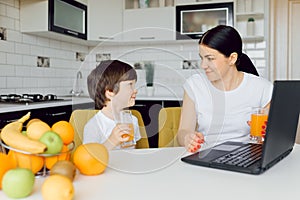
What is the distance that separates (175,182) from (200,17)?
295 cm

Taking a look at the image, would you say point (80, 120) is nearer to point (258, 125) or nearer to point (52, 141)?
point (52, 141)

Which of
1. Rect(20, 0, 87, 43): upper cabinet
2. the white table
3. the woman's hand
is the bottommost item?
the white table

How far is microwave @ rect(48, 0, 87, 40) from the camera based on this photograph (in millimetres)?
3070

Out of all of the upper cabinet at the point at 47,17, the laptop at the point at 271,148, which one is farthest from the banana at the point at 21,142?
the upper cabinet at the point at 47,17

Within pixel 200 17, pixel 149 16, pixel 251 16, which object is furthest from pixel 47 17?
pixel 251 16

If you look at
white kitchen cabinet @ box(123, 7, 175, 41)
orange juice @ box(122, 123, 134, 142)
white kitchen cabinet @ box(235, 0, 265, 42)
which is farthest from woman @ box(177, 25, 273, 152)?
white kitchen cabinet @ box(235, 0, 265, 42)

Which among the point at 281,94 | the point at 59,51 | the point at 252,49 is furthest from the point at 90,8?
the point at 281,94

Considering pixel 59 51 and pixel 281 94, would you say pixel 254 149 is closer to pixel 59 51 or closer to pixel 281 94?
pixel 281 94

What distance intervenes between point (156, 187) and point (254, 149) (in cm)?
53

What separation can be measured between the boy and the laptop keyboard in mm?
303

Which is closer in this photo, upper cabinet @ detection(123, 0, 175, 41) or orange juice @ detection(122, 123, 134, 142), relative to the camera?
orange juice @ detection(122, 123, 134, 142)

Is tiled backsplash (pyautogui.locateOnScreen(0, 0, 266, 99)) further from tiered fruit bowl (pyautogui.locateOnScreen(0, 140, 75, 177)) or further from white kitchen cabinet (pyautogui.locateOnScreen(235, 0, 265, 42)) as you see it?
tiered fruit bowl (pyautogui.locateOnScreen(0, 140, 75, 177))

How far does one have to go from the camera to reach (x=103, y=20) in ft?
12.4

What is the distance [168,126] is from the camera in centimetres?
139
